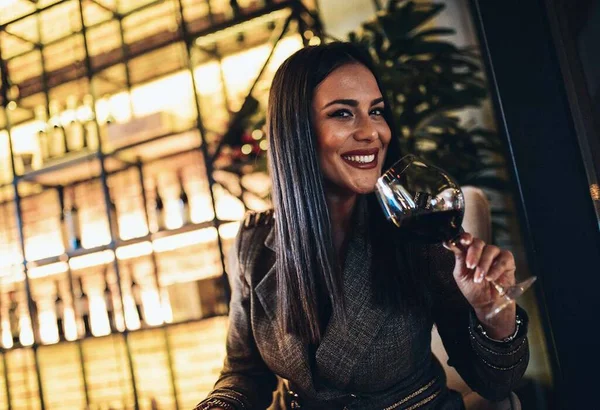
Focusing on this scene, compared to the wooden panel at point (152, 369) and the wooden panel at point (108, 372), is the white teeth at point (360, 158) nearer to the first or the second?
the wooden panel at point (152, 369)

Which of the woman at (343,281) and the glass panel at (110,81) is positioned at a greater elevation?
the glass panel at (110,81)

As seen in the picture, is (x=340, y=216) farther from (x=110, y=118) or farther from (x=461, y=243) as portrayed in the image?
(x=110, y=118)

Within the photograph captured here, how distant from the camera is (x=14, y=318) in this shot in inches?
127

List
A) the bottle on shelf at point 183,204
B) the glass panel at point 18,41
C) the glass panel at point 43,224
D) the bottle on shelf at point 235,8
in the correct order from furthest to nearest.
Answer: the glass panel at point 43,224, the glass panel at point 18,41, the bottle on shelf at point 183,204, the bottle on shelf at point 235,8

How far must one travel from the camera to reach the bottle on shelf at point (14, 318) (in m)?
3.10

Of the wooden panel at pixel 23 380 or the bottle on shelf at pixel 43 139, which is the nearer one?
the bottle on shelf at pixel 43 139

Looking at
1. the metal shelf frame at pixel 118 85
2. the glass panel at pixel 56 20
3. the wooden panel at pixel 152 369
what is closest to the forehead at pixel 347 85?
the metal shelf frame at pixel 118 85

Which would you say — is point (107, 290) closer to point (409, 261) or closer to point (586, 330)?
point (409, 261)

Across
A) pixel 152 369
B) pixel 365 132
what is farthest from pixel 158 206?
pixel 365 132

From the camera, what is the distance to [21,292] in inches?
137

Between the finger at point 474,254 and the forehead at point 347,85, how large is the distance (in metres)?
0.46

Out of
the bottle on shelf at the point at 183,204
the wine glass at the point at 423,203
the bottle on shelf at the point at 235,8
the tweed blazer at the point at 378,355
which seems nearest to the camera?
the wine glass at the point at 423,203

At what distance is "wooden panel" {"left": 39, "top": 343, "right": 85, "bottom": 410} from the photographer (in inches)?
130

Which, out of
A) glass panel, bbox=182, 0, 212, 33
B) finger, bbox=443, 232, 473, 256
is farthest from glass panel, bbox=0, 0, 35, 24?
finger, bbox=443, 232, 473, 256
